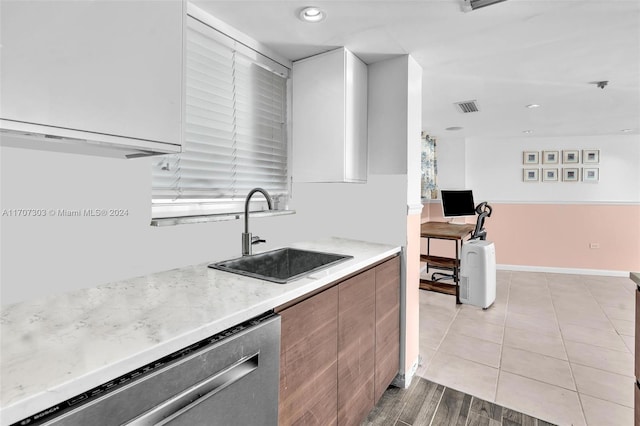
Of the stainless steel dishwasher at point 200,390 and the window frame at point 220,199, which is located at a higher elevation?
the window frame at point 220,199

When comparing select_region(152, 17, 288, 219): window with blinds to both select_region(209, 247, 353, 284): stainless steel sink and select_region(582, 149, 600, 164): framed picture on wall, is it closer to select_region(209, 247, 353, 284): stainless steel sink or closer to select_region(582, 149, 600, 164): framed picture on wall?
select_region(209, 247, 353, 284): stainless steel sink

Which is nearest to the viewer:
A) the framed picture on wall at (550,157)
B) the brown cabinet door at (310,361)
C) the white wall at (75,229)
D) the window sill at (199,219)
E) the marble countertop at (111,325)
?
the marble countertop at (111,325)

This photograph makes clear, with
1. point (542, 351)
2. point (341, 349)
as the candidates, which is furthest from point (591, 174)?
point (341, 349)

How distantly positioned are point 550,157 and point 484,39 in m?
4.37

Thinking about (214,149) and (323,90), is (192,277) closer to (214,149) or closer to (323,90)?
(214,149)

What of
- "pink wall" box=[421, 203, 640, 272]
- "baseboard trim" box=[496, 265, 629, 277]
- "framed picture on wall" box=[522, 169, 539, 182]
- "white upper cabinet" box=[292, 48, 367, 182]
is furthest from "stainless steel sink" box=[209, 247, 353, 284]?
"framed picture on wall" box=[522, 169, 539, 182]

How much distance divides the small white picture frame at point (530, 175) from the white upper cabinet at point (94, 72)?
5.78 m

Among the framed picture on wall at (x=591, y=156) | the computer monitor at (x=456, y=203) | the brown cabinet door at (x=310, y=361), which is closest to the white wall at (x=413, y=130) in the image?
the brown cabinet door at (x=310, y=361)

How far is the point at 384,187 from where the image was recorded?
236 cm

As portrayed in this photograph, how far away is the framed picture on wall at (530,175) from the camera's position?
548cm

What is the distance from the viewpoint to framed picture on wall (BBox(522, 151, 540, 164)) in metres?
5.45

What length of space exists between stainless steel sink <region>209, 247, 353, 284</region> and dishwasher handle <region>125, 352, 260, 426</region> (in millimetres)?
685

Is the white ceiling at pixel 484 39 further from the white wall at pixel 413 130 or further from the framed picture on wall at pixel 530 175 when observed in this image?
the framed picture on wall at pixel 530 175

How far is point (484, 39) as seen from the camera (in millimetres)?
1977
